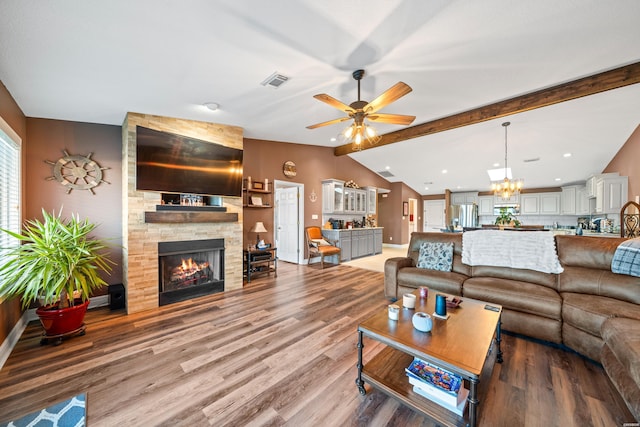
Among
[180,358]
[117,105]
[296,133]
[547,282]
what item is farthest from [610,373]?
[117,105]

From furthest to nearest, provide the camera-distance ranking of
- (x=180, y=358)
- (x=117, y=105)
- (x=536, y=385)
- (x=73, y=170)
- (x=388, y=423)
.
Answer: (x=73, y=170), (x=117, y=105), (x=180, y=358), (x=536, y=385), (x=388, y=423)

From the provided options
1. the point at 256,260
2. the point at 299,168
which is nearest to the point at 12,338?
the point at 256,260

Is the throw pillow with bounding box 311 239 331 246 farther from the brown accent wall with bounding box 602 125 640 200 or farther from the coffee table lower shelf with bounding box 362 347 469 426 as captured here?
the brown accent wall with bounding box 602 125 640 200

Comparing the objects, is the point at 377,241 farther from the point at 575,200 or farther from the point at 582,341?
the point at 575,200

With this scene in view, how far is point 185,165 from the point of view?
3.59 metres

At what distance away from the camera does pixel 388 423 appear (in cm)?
150

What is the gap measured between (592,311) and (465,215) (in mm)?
8073

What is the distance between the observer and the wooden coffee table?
1354 millimetres

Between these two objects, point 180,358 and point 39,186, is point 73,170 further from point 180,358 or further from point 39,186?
point 180,358

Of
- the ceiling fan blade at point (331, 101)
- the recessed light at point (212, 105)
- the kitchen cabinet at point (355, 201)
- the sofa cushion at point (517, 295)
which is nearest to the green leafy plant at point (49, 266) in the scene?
the recessed light at point (212, 105)

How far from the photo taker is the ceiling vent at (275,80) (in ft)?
8.64

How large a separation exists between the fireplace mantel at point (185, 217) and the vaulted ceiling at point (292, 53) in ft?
4.59

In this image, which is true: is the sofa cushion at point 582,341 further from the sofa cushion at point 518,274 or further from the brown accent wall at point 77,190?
the brown accent wall at point 77,190

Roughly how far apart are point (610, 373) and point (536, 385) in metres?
0.44
